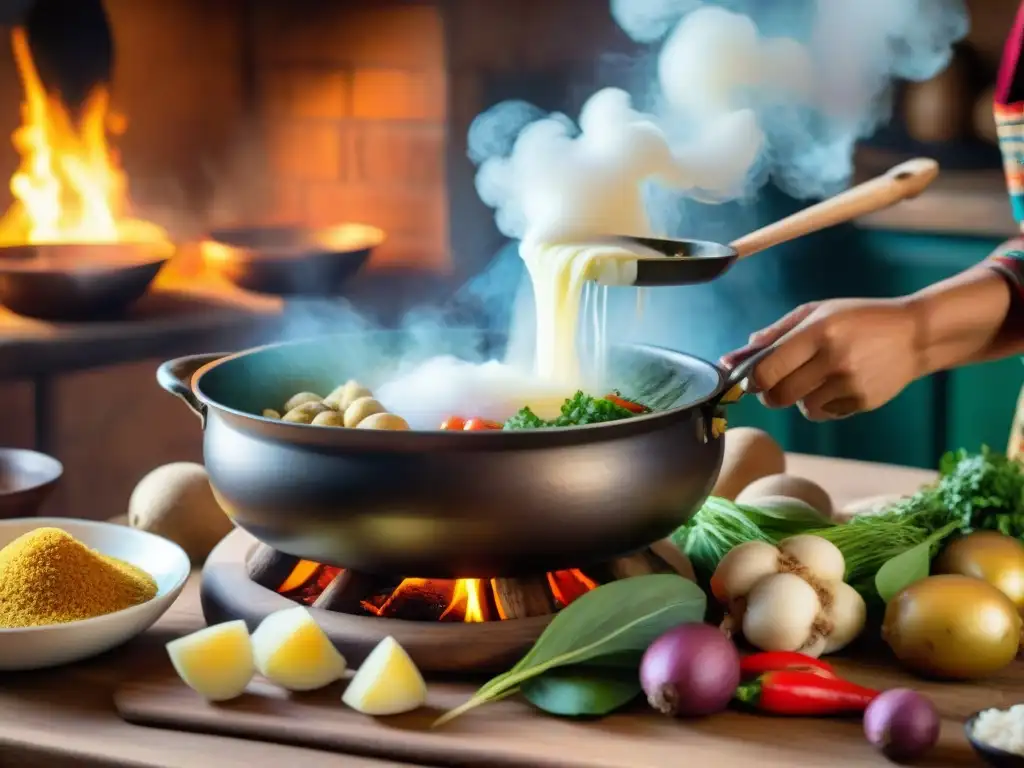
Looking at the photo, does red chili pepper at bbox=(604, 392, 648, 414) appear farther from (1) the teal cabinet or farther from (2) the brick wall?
(2) the brick wall

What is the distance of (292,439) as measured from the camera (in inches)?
44.2

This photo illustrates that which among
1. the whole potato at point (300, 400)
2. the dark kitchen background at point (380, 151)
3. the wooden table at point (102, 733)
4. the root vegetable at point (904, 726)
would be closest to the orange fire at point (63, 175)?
the dark kitchen background at point (380, 151)

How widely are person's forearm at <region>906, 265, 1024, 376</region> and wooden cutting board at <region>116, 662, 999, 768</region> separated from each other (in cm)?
63

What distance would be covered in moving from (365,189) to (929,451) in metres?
1.84

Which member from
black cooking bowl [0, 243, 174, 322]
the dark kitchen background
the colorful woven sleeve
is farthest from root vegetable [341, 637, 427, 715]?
the dark kitchen background

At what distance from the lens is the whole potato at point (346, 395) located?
4.89 feet

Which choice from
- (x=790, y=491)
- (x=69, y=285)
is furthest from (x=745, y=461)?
(x=69, y=285)

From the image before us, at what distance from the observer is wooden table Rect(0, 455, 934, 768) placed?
102cm

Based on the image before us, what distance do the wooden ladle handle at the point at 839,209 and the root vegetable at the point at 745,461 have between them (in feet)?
1.09

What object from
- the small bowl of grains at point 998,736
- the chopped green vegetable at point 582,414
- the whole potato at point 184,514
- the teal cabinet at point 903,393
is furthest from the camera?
the teal cabinet at point 903,393

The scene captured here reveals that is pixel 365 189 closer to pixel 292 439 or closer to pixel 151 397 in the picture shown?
pixel 151 397

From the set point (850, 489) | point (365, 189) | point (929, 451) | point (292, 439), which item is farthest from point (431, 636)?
point (365, 189)

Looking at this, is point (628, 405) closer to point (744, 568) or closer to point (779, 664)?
point (744, 568)

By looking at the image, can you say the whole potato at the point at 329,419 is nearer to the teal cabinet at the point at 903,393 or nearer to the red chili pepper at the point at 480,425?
the red chili pepper at the point at 480,425
